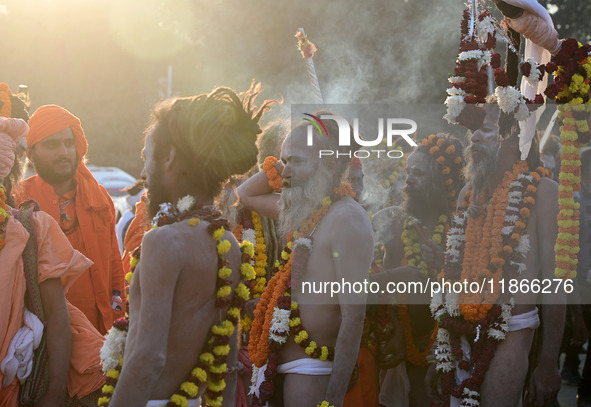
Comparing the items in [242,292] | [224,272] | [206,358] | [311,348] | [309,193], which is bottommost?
[311,348]

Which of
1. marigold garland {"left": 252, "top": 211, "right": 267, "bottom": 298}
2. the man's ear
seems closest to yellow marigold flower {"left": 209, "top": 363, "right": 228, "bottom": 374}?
the man's ear

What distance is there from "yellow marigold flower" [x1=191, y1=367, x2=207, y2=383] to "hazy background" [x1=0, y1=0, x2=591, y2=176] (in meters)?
1.57

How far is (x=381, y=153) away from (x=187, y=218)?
4.04 metres

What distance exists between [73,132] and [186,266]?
253cm

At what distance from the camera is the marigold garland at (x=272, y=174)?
15.1 feet

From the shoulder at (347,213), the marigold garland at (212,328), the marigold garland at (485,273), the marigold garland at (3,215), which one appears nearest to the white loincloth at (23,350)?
the marigold garland at (3,215)

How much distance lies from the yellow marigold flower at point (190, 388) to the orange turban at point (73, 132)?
90.3 inches

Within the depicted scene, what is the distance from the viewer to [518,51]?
4324mm

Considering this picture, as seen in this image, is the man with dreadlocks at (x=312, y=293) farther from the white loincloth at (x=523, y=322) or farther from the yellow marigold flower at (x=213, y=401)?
the white loincloth at (x=523, y=322)

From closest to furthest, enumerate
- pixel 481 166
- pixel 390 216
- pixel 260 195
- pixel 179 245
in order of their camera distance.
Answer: pixel 179 245 < pixel 481 166 < pixel 260 195 < pixel 390 216

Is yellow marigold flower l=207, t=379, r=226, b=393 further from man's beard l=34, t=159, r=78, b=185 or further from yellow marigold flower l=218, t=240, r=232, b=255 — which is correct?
man's beard l=34, t=159, r=78, b=185

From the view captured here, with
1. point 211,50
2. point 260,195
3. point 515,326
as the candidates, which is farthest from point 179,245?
point 211,50

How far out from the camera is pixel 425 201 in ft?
16.9

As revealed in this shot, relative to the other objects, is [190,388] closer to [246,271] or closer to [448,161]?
[246,271]
